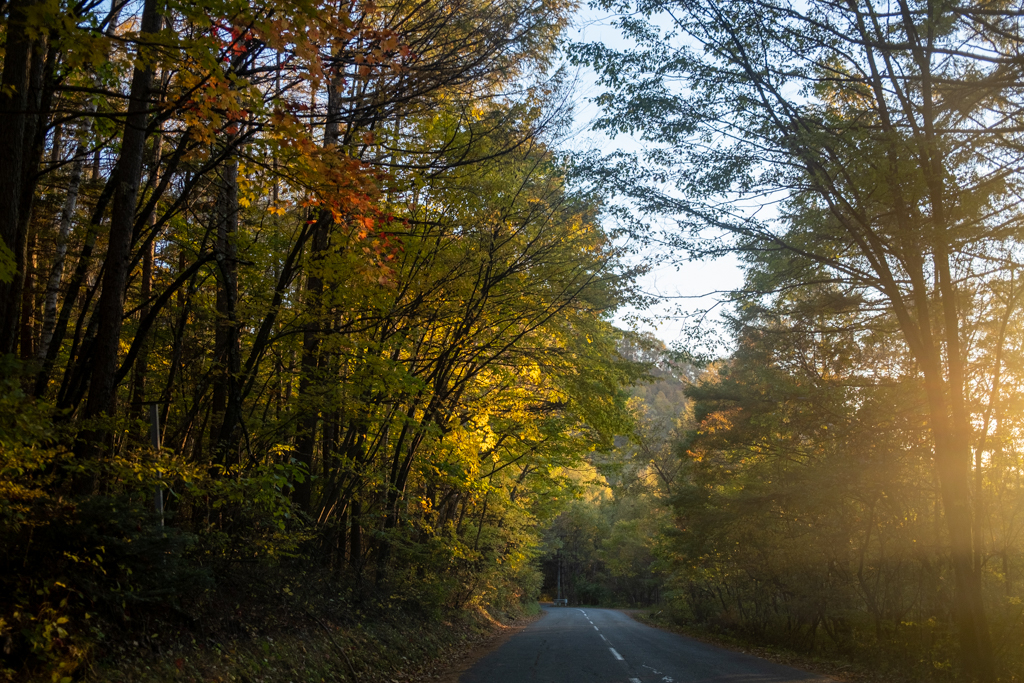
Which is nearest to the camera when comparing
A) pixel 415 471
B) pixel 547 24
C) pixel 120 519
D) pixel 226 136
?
pixel 120 519

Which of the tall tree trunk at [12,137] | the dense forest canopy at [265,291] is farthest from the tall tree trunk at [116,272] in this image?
the tall tree trunk at [12,137]

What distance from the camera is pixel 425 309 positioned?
12.1 metres

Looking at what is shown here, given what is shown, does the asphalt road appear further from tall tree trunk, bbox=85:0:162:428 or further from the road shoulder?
tall tree trunk, bbox=85:0:162:428

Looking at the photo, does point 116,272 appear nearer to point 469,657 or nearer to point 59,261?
point 59,261

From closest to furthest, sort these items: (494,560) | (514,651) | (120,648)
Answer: (120,648) → (514,651) → (494,560)

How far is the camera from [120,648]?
6.09m

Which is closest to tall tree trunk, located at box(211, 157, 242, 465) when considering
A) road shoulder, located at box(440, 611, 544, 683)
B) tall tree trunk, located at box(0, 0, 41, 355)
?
tall tree trunk, located at box(0, 0, 41, 355)

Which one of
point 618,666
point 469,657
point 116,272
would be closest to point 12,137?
point 116,272

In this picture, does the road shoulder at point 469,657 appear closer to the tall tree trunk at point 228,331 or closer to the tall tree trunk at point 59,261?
the tall tree trunk at point 228,331

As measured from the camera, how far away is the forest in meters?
6.27

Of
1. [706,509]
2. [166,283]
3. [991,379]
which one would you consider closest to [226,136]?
[166,283]

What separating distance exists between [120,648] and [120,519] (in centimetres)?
120

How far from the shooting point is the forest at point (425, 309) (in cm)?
627

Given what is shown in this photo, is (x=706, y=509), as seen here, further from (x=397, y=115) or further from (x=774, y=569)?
(x=397, y=115)
